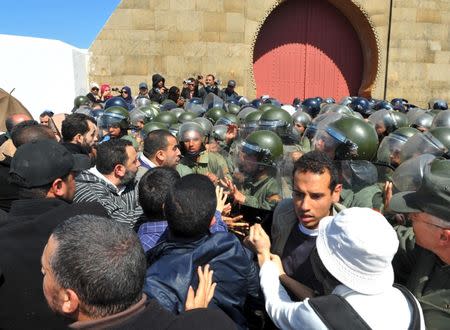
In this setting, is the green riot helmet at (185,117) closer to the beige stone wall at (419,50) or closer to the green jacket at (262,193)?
the green jacket at (262,193)

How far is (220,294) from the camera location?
192 centimetres

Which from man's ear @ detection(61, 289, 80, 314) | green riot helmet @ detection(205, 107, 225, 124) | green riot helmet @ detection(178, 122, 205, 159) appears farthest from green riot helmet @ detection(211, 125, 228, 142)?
man's ear @ detection(61, 289, 80, 314)

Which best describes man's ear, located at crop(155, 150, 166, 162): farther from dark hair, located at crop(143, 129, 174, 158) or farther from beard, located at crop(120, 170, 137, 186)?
beard, located at crop(120, 170, 137, 186)

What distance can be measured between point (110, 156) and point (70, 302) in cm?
216

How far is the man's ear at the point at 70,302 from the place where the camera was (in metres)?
1.22

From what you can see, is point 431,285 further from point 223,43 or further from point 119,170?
point 223,43

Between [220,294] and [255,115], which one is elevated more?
[255,115]

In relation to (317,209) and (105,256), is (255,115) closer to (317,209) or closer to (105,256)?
(317,209)

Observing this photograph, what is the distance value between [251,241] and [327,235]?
605 mm

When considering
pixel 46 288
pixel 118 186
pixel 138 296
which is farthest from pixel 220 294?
pixel 118 186

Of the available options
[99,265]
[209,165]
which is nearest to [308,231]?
→ [99,265]

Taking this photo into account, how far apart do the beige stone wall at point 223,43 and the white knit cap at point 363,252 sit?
36.7 ft

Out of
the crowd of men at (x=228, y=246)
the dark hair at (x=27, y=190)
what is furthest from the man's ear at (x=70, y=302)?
the dark hair at (x=27, y=190)

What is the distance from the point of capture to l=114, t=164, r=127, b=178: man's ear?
129 inches
